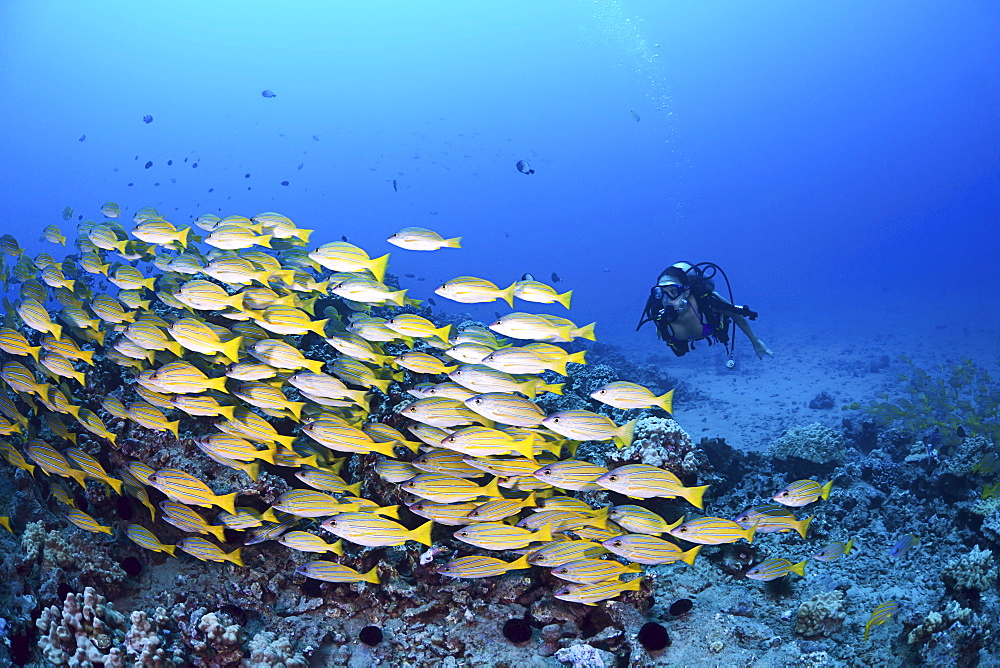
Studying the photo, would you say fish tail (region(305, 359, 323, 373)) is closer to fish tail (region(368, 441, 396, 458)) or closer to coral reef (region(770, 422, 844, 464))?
fish tail (region(368, 441, 396, 458))

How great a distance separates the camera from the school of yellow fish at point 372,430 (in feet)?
12.9

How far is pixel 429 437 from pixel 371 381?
107cm

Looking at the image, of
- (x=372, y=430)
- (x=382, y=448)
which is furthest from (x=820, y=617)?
(x=372, y=430)

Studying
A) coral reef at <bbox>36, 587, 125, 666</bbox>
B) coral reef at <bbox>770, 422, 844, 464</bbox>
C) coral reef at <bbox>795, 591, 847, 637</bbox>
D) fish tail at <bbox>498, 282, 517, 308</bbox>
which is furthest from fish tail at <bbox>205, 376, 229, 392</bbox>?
coral reef at <bbox>770, 422, 844, 464</bbox>

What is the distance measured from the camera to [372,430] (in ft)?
14.7

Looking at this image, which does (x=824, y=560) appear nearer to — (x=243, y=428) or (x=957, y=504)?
(x=957, y=504)

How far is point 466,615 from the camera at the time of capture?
4691 millimetres

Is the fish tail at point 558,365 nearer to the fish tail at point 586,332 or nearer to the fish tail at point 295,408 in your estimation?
the fish tail at point 586,332

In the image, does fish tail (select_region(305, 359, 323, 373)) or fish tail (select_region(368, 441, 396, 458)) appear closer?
fish tail (select_region(368, 441, 396, 458))

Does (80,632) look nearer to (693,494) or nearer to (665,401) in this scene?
(693,494)

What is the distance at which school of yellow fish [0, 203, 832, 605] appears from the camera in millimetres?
3920

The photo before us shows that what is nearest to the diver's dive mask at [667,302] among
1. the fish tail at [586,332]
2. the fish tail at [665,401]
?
the fish tail at [586,332]

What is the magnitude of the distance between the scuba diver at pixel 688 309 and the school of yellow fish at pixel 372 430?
4.28 meters

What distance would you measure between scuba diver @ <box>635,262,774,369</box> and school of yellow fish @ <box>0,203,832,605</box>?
4282mm
